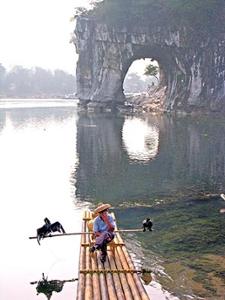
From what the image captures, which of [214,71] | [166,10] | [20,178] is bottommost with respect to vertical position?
[20,178]

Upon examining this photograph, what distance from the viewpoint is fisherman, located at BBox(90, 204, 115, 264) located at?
14164mm

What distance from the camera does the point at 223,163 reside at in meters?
35.7

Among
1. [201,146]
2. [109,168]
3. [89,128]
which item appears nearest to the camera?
[109,168]

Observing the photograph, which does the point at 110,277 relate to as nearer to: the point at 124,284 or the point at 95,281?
the point at 95,281

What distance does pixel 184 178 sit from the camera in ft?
101

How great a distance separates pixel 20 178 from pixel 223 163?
15.3 meters

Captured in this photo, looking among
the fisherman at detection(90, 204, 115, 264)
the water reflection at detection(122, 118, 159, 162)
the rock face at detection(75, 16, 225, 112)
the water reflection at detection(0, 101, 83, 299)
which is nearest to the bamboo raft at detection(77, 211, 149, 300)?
the fisherman at detection(90, 204, 115, 264)

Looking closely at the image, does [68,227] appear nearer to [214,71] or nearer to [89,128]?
[89,128]

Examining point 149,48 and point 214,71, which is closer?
point 214,71

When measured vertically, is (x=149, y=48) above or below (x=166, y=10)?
below

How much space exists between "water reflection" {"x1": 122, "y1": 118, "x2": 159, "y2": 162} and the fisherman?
23106 millimetres

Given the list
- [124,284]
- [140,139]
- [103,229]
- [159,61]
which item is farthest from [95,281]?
[159,61]

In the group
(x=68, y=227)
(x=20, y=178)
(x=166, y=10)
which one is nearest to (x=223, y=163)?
(x=20, y=178)

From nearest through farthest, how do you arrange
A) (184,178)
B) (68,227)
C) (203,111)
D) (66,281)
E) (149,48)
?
(66,281) < (68,227) < (184,178) < (203,111) < (149,48)
